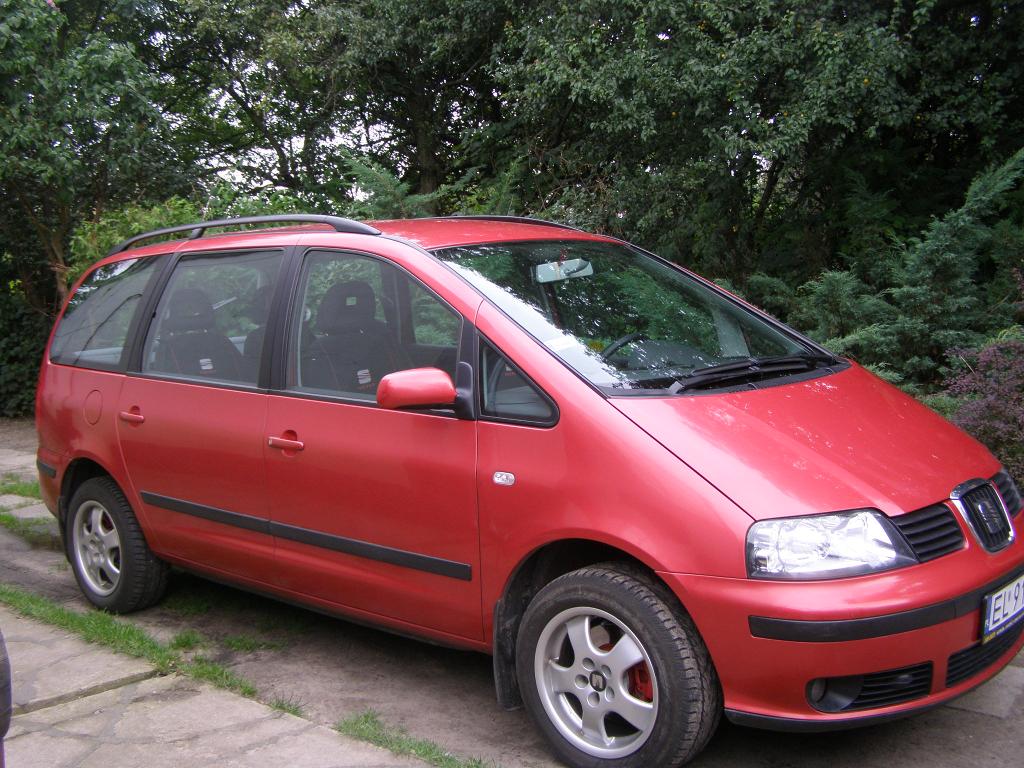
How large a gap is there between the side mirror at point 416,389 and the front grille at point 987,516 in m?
1.67

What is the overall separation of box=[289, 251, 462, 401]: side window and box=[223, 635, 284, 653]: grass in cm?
126

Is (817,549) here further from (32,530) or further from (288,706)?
(32,530)

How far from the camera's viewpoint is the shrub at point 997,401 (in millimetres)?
5539

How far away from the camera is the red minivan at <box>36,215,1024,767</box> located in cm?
287

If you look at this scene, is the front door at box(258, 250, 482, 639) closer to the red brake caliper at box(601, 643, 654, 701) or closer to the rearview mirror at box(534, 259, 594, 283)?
the rearview mirror at box(534, 259, 594, 283)

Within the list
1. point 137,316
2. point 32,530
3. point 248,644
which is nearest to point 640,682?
point 248,644

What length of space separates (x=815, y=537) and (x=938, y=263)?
17.0ft

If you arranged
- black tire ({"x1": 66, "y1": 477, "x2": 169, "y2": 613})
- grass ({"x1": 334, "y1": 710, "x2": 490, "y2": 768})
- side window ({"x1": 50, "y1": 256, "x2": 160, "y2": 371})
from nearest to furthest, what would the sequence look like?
grass ({"x1": 334, "y1": 710, "x2": 490, "y2": 768}) < black tire ({"x1": 66, "y1": 477, "x2": 169, "y2": 613}) < side window ({"x1": 50, "y1": 256, "x2": 160, "y2": 371})

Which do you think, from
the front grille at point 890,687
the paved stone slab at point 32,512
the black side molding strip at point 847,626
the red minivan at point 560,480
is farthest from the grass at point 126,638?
the front grille at point 890,687

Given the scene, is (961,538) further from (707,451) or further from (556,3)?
(556,3)

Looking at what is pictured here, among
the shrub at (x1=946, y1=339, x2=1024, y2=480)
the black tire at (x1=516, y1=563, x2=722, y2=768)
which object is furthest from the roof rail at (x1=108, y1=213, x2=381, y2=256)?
the shrub at (x1=946, y1=339, x2=1024, y2=480)

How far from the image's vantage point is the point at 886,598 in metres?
2.78

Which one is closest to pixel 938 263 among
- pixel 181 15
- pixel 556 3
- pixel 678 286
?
pixel 678 286

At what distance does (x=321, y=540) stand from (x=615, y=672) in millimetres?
1366
